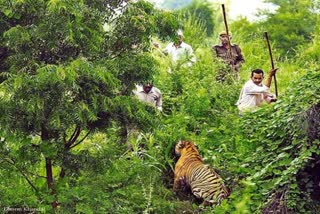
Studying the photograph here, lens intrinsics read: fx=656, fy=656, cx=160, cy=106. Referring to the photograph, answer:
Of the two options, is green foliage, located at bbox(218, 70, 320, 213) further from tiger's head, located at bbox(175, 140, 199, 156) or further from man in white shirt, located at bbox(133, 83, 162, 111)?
man in white shirt, located at bbox(133, 83, 162, 111)

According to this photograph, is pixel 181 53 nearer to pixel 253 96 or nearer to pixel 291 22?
pixel 253 96

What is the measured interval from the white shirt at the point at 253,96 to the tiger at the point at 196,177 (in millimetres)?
1271

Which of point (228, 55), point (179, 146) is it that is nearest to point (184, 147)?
point (179, 146)

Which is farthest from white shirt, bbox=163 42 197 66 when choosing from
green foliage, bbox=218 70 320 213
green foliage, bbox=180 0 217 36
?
green foliage, bbox=180 0 217 36

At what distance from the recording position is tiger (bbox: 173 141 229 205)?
6.52 metres

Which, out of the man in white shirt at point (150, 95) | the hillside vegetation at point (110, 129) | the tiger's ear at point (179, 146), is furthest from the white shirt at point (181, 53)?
the tiger's ear at point (179, 146)

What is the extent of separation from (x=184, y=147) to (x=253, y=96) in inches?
56.4

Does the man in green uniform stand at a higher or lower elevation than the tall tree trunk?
higher

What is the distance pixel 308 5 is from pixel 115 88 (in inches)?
747

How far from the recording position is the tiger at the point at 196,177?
6.52 m

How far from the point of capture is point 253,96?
320 inches

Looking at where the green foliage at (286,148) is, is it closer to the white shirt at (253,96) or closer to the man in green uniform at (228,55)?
the white shirt at (253,96)

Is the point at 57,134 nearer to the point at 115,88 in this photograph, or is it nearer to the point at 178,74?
the point at 115,88

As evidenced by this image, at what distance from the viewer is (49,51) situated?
506 cm
